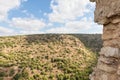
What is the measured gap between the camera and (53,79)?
40094 mm

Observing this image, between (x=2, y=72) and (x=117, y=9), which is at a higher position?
(x=117, y=9)

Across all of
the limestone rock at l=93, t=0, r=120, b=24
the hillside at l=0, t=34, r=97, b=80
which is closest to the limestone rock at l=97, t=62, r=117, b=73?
the limestone rock at l=93, t=0, r=120, b=24

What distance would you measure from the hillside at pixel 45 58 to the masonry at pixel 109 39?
3451cm

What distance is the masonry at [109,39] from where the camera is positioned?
13.4ft

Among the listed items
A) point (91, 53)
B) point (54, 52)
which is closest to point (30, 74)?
point (54, 52)

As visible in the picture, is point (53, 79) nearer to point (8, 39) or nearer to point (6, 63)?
point (6, 63)

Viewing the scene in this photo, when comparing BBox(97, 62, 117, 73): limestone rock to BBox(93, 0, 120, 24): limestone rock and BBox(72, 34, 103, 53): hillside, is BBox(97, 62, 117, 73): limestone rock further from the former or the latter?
BBox(72, 34, 103, 53): hillside

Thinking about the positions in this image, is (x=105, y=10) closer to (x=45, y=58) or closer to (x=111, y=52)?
(x=111, y=52)

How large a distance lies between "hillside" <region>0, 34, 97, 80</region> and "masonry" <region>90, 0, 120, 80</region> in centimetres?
3451

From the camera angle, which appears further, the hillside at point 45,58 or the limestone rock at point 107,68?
the hillside at point 45,58

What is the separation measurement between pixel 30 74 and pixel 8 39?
2347 cm

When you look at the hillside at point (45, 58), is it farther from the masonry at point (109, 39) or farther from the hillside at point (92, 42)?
the masonry at point (109, 39)

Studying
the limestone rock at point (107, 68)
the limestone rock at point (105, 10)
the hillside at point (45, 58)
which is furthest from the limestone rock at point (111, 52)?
the hillside at point (45, 58)

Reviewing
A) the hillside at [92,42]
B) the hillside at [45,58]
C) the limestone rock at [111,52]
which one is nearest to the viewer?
the limestone rock at [111,52]
